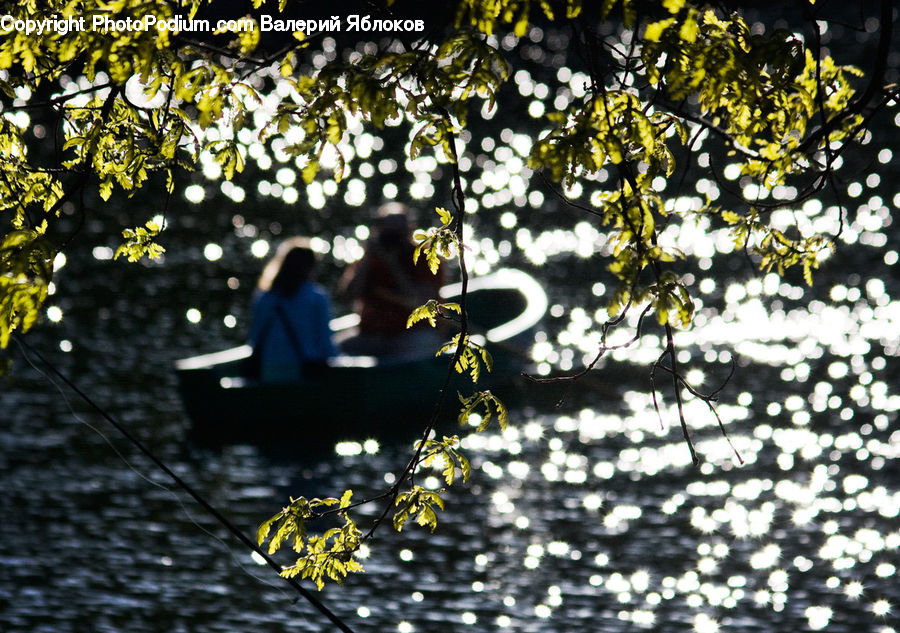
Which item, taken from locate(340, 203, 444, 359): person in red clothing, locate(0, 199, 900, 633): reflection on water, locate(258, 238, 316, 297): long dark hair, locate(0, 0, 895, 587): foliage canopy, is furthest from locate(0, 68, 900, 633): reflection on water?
locate(258, 238, 316, 297): long dark hair

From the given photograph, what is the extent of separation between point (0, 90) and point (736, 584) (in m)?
7.33

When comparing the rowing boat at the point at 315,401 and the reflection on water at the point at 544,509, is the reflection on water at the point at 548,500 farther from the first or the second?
the rowing boat at the point at 315,401

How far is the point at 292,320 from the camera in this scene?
36.6 ft

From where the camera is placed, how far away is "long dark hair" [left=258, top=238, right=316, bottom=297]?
1080cm

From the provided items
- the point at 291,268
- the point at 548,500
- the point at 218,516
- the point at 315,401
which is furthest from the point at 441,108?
the point at 315,401

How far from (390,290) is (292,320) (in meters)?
1.43

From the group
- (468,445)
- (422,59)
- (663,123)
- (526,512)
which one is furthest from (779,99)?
(468,445)

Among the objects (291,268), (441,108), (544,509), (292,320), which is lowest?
(441,108)

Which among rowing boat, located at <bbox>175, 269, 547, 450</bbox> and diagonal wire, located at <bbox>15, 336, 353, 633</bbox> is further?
rowing boat, located at <bbox>175, 269, 547, 450</bbox>

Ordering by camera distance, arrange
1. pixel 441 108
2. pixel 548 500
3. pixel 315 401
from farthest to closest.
Answer: pixel 315 401
pixel 548 500
pixel 441 108

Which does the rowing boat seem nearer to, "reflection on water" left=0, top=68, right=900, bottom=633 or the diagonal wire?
"reflection on water" left=0, top=68, right=900, bottom=633

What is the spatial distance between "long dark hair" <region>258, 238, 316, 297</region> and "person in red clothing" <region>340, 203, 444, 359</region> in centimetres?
118

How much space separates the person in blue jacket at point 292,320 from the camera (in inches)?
430

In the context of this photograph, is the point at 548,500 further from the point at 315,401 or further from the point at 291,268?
the point at 291,268
